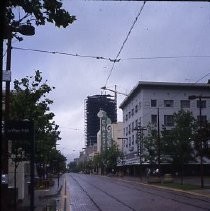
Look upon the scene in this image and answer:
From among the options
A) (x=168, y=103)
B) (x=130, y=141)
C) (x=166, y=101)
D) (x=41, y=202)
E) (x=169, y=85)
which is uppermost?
(x=169, y=85)

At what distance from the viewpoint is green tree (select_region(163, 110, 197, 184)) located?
5788cm

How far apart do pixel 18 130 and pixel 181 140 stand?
1771 inches

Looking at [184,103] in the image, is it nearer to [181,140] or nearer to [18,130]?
[181,140]

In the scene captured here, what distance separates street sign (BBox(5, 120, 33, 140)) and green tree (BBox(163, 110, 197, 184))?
41.6 meters

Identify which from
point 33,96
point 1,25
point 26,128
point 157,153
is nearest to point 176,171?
point 157,153

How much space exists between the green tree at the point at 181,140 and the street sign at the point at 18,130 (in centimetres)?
4159

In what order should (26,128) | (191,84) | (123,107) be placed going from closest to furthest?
(26,128), (191,84), (123,107)

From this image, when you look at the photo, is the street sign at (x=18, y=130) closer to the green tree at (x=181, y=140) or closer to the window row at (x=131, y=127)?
the green tree at (x=181, y=140)

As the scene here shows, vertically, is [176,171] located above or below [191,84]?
below

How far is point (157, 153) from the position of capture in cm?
7131

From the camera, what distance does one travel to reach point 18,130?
1686 centimetres

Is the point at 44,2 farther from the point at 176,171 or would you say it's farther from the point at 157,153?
the point at 176,171

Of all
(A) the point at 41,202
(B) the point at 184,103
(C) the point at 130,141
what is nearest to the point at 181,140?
(A) the point at 41,202

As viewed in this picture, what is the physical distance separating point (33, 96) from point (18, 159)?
305 cm
